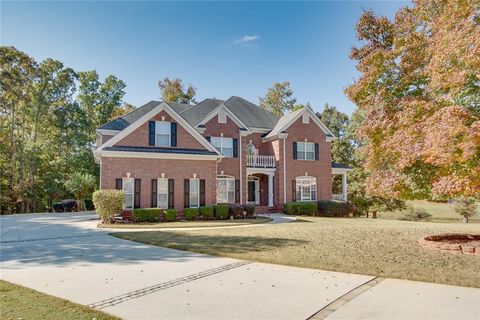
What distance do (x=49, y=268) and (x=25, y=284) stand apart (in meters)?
1.38

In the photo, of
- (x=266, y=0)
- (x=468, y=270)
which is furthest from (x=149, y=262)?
(x=266, y=0)

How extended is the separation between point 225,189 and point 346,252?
696 inches

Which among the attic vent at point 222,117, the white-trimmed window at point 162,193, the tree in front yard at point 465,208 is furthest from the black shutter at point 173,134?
the tree in front yard at point 465,208

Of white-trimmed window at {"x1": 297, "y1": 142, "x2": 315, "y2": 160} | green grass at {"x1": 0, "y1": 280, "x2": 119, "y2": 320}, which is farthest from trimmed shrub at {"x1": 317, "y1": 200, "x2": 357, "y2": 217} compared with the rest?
green grass at {"x1": 0, "y1": 280, "x2": 119, "y2": 320}

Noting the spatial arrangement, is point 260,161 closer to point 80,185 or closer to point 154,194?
point 154,194

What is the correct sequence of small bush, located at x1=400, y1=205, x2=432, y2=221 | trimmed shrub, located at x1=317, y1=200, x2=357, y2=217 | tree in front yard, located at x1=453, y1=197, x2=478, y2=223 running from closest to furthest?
1. trimmed shrub, located at x1=317, y1=200, x2=357, y2=217
2. tree in front yard, located at x1=453, y1=197, x2=478, y2=223
3. small bush, located at x1=400, y1=205, x2=432, y2=221

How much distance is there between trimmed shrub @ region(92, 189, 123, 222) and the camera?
1830 cm

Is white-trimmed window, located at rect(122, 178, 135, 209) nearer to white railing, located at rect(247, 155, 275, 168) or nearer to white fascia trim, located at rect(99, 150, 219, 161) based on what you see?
white fascia trim, located at rect(99, 150, 219, 161)

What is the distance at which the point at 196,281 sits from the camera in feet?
22.0

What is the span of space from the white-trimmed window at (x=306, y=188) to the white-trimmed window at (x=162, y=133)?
11529 mm

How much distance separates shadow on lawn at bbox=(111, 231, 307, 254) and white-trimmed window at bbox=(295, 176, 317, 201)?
643 inches

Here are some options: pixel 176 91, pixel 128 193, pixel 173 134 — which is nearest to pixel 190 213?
pixel 128 193

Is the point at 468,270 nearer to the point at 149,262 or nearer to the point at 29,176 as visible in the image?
the point at 149,262

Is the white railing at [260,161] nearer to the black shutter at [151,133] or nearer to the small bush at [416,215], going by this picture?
the black shutter at [151,133]
